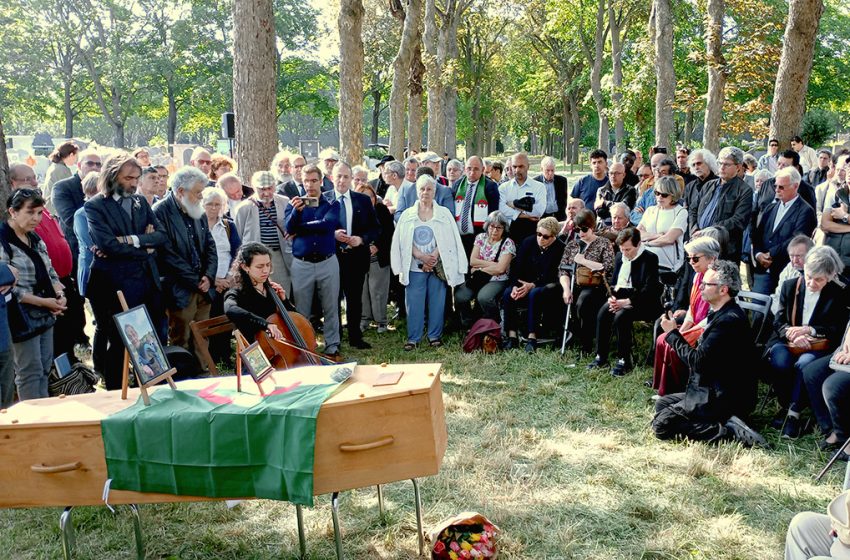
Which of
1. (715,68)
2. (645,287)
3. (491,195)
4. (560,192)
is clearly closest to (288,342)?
(645,287)

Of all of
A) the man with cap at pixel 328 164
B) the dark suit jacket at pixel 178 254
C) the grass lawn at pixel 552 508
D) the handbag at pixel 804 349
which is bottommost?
the grass lawn at pixel 552 508

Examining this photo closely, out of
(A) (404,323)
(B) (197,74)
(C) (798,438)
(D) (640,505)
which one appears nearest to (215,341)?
(A) (404,323)

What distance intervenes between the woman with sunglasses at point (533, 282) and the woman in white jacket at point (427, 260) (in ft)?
1.92

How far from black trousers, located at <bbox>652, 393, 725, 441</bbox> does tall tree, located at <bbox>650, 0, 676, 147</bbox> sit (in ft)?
37.3

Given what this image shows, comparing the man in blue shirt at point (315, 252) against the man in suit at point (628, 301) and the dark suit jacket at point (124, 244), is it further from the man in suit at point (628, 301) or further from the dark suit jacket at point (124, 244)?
the man in suit at point (628, 301)

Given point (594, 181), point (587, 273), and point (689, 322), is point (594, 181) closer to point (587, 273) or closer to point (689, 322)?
point (587, 273)

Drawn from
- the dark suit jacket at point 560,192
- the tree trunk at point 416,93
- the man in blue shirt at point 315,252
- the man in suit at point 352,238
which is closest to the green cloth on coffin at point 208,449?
the man in blue shirt at point 315,252

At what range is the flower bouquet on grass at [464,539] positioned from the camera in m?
3.56

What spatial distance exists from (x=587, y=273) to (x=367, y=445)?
464cm

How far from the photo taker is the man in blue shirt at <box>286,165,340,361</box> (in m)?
7.25

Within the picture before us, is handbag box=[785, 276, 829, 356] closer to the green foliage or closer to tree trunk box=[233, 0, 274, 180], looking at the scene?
tree trunk box=[233, 0, 274, 180]

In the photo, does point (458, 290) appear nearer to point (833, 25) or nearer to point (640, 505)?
point (640, 505)

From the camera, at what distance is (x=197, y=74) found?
41.8m

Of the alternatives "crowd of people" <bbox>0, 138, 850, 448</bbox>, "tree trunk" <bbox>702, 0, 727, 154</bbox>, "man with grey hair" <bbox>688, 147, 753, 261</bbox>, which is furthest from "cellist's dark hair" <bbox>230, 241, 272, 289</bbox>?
"tree trunk" <bbox>702, 0, 727, 154</bbox>
